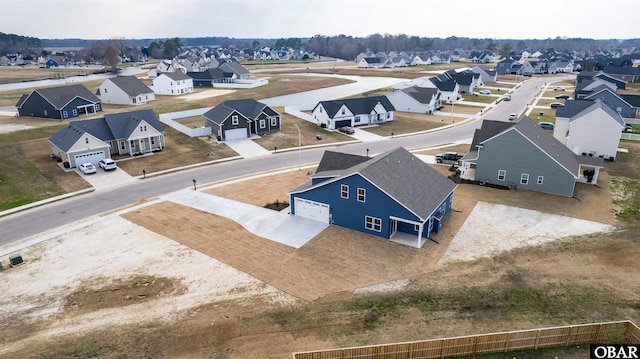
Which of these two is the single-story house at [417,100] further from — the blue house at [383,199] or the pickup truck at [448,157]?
the blue house at [383,199]

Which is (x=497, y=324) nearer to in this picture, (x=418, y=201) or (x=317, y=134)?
(x=418, y=201)

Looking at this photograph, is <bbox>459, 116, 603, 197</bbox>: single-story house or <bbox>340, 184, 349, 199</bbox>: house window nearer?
<bbox>340, 184, 349, 199</bbox>: house window

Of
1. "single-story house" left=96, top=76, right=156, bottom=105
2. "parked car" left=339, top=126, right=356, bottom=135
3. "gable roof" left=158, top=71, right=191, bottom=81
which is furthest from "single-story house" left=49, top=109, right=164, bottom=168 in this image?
"gable roof" left=158, top=71, right=191, bottom=81

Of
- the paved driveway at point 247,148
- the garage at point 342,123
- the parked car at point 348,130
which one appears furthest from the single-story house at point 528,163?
the garage at point 342,123

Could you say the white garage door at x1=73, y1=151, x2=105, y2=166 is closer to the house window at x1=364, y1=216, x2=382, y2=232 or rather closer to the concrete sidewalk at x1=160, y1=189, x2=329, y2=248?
the concrete sidewalk at x1=160, y1=189, x2=329, y2=248

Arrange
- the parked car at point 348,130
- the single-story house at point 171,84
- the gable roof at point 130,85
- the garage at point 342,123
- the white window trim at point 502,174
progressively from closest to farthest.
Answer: the white window trim at point 502,174 → the parked car at point 348,130 → the garage at point 342,123 → the gable roof at point 130,85 → the single-story house at point 171,84

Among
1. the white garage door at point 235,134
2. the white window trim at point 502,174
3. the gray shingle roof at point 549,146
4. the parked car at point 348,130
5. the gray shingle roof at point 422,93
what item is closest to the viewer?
the gray shingle roof at point 549,146
